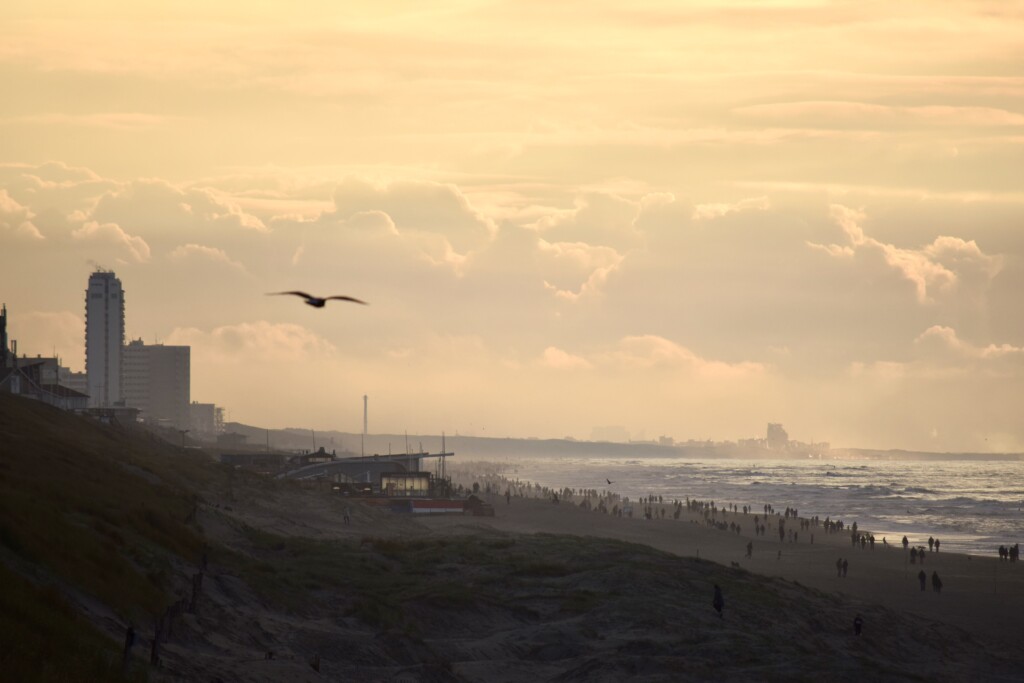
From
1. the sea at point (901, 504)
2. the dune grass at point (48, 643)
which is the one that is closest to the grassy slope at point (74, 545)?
the dune grass at point (48, 643)

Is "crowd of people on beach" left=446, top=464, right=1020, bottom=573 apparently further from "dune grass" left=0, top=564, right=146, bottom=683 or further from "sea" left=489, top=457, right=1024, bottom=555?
"dune grass" left=0, top=564, right=146, bottom=683

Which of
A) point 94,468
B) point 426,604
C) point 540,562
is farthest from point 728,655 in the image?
point 94,468

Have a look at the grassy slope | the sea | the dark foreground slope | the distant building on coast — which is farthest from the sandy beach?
the distant building on coast

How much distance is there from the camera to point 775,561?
6950 cm

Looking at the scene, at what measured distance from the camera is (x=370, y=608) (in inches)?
1350

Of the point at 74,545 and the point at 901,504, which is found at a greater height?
the point at 74,545

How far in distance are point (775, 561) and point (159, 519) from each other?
4215 cm

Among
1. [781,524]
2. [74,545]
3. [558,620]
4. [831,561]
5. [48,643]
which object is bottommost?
[831,561]

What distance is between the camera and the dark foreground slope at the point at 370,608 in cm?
2431

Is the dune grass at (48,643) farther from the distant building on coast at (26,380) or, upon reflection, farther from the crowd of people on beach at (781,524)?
the distant building on coast at (26,380)

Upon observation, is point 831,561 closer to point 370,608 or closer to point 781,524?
point 781,524

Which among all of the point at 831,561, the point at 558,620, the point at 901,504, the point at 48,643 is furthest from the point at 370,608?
the point at 901,504

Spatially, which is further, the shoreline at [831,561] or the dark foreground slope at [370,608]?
the shoreline at [831,561]

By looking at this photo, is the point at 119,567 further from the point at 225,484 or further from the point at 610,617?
the point at 225,484
